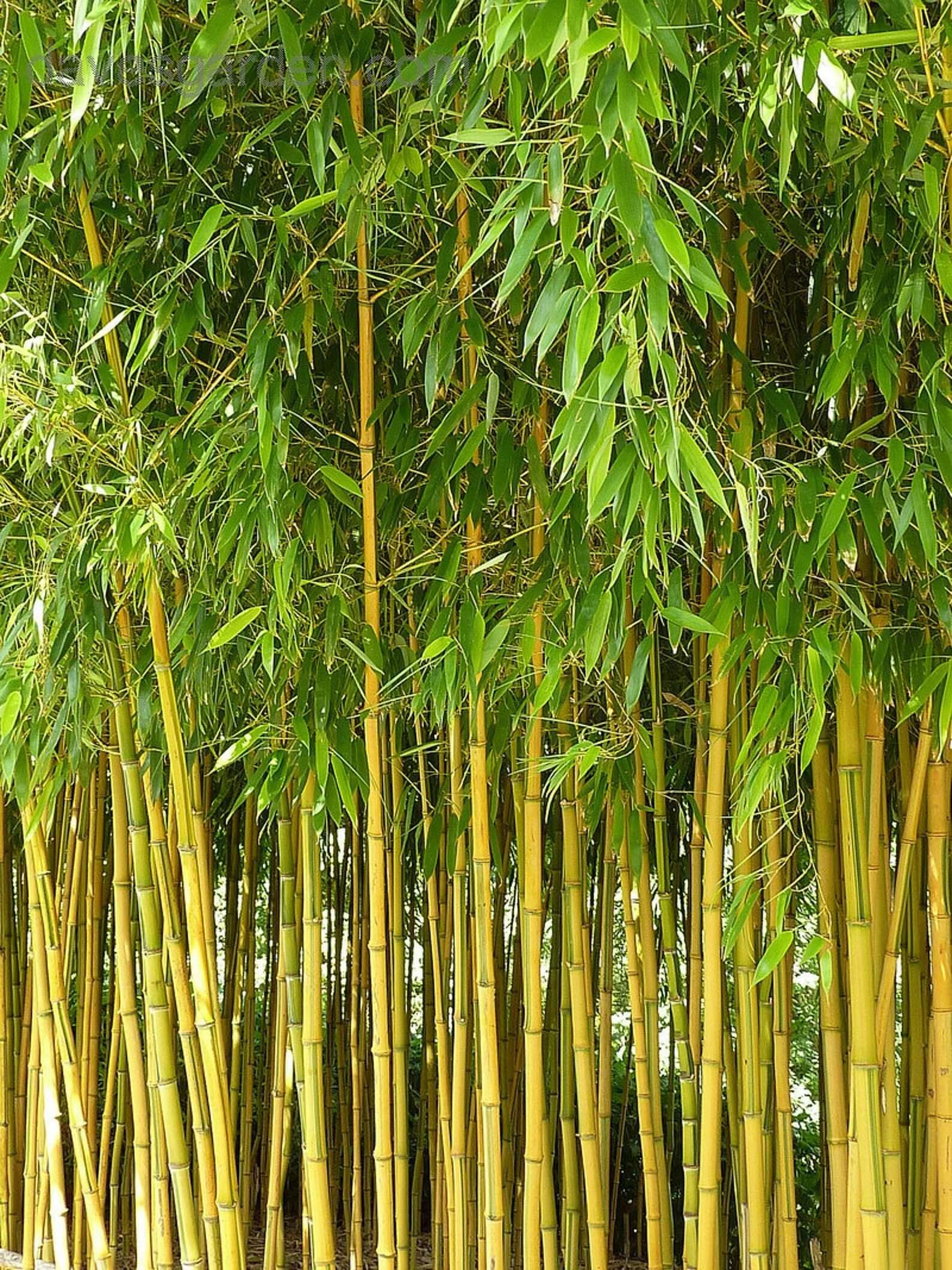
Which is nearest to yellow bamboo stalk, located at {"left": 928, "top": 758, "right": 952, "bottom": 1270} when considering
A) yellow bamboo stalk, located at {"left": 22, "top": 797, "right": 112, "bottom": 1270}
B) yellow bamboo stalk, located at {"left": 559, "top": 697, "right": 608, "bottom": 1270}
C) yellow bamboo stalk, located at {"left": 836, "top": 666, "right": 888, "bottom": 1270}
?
yellow bamboo stalk, located at {"left": 836, "top": 666, "right": 888, "bottom": 1270}

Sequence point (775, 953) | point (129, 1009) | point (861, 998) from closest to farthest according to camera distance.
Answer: point (775, 953) → point (861, 998) → point (129, 1009)

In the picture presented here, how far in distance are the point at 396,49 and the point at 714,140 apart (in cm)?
45

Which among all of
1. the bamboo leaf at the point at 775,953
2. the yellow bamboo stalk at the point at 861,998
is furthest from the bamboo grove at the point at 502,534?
the bamboo leaf at the point at 775,953

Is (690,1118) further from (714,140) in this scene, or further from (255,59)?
(255,59)

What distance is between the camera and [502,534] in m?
1.94

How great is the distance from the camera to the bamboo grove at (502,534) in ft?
4.29

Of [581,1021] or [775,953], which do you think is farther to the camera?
[581,1021]

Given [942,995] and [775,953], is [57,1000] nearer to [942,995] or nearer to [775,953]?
[775,953]

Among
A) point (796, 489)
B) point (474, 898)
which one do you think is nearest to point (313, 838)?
point (474, 898)

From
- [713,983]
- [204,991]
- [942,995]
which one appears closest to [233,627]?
[204,991]

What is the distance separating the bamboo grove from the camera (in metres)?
1.31

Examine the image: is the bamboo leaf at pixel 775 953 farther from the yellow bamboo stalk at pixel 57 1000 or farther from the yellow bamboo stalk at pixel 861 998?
the yellow bamboo stalk at pixel 57 1000

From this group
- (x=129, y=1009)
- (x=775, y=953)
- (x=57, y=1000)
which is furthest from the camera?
(x=57, y=1000)

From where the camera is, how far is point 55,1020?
2574mm
